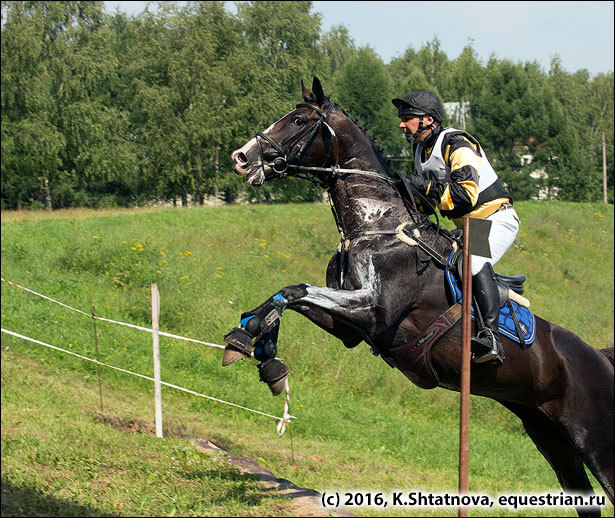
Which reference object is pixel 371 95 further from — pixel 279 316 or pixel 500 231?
pixel 279 316

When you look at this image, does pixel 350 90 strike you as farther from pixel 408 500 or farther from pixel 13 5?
pixel 408 500

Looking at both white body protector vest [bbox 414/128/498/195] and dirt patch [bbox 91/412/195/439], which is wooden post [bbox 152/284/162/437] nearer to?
dirt patch [bbox 91/412/195/439]

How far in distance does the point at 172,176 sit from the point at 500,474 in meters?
30.9

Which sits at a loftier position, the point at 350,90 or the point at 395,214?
the point at 350,90

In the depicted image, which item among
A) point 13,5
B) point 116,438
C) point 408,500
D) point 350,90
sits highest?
point 13,5

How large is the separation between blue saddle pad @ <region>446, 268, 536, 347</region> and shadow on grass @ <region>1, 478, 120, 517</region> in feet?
11.3

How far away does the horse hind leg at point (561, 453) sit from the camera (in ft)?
21.7

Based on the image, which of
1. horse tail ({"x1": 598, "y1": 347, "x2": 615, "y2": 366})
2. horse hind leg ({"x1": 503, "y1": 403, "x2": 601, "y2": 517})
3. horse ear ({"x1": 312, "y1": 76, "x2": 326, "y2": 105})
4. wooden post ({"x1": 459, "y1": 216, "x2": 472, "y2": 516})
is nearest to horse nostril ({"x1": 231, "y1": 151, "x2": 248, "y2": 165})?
horse ear ({"x1": 312, "y1": 76, "x2": 326, "y2": 105})

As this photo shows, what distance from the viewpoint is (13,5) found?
33.2m

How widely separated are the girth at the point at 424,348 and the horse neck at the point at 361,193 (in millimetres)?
868

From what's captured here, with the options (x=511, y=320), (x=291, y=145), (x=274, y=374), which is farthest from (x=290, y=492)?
(x=291, y=145)

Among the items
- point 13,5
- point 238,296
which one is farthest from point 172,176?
point 238,296

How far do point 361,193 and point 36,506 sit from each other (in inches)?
150

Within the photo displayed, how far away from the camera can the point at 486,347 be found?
5.70 meters
